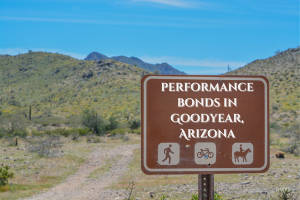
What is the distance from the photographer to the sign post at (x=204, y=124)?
2.50m

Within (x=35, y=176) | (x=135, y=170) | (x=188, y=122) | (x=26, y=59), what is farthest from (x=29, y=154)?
(x=26, y=59)

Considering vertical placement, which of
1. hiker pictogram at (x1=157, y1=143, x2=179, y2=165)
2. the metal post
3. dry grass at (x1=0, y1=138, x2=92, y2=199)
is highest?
hiker pictogram at (x1=157, y1=143, x2=179, y2=165)

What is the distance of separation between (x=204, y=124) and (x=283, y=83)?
47.5 metres

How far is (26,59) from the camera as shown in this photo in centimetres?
8550

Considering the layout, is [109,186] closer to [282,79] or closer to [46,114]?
[46,114]

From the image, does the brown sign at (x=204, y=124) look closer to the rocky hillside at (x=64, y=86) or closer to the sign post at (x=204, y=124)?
the sign post at (x=204, y=124)

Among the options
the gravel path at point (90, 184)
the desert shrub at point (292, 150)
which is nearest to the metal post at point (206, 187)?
the gravel path at point (90, 184)

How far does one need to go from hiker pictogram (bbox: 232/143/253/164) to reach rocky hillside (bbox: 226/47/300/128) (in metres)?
26.4

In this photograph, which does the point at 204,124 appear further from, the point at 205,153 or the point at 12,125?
the point at 12,125

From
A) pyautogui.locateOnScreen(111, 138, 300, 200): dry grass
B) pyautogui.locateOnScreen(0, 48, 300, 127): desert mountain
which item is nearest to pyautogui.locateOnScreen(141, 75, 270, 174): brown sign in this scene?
pyautogui.locateOnScreen(111, 138, 300, 200): dry grass

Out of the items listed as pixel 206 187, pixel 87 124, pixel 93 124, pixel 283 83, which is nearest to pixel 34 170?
pixel 206 187

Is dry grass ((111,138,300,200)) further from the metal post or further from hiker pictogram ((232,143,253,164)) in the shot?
hiker pictogram ((232,143,253,164))

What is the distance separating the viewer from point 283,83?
43094mm

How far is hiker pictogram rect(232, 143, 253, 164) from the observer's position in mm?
2512
